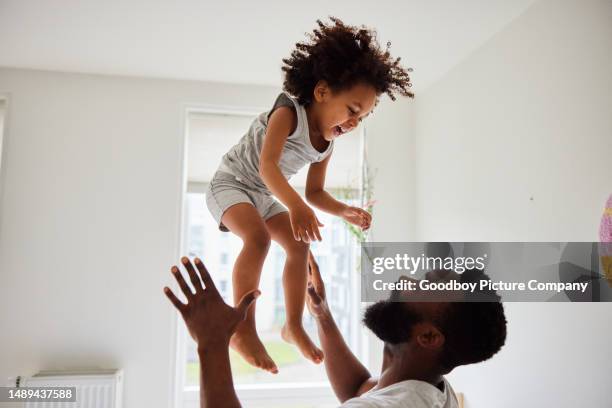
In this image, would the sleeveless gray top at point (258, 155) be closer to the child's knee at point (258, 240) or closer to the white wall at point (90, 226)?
the child's knee at point (258, 240)

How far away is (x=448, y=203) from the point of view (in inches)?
124

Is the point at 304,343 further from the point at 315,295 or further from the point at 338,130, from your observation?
the point at 338,130

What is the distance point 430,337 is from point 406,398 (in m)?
0.19

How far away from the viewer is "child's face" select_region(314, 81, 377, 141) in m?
1.07

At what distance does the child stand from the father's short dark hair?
14.5 inches

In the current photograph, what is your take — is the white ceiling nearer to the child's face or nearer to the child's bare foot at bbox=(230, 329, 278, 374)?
the child's face

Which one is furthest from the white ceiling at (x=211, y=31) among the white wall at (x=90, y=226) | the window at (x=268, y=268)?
the window at (x=268, y=268)

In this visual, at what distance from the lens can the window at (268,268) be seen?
3.40 m

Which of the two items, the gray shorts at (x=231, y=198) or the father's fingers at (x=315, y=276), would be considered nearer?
the gray shorts at (x=231, y=198)

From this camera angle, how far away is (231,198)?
119 centimetres

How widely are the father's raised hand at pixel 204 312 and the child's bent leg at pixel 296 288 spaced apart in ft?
0.90

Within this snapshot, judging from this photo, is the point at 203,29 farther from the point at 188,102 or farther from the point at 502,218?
the point at 502,218

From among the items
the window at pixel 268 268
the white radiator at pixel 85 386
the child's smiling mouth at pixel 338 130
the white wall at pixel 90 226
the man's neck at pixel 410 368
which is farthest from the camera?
the window at pixel 268 268

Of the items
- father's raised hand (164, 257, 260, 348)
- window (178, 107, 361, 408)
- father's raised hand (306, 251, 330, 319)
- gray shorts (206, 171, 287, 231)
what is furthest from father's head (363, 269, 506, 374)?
window (178, 107, 361, 408)
